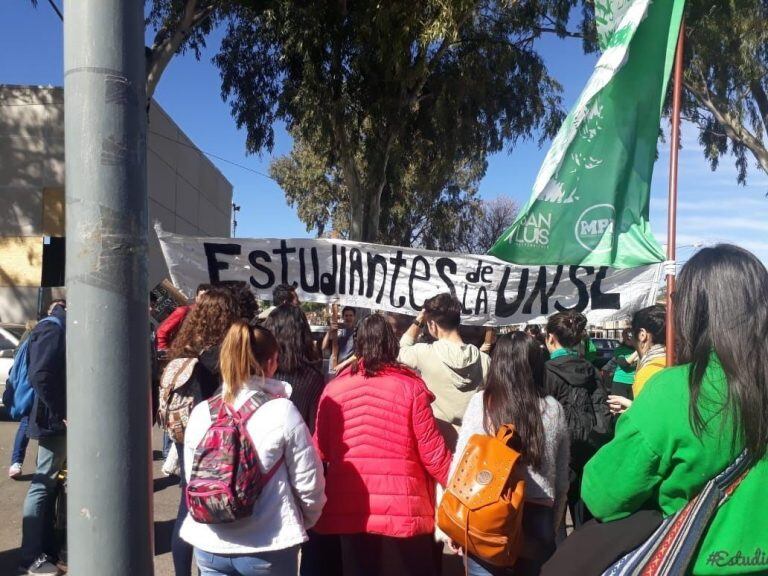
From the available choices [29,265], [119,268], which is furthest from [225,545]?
[29,265]

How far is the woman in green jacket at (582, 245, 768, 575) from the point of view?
1.78 m

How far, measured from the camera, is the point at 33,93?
1794cm

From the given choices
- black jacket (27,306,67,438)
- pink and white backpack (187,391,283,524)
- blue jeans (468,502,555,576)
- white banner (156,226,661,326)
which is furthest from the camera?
white banner (156,226,661,326)

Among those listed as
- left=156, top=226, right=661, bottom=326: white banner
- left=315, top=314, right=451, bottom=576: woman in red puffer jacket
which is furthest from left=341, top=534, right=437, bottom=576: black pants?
left=156, top=226, right=661, bottom=326: white banner

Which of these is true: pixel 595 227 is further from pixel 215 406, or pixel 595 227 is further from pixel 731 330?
pixel 215 406

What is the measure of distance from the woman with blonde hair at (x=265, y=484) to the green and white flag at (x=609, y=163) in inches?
57.2

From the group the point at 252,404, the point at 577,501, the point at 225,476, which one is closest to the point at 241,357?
the point at 252,404

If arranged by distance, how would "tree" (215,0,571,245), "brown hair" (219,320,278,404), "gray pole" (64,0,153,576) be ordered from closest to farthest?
"gray pole" (64,0,153,576) < "brown hair" (219,320,278,404) < "tree" (215,0,571,245)

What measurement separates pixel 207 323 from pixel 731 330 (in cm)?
263

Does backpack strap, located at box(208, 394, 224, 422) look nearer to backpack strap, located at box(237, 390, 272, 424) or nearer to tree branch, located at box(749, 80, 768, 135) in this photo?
backpack strap, located at box(237, 390, 272, 424)

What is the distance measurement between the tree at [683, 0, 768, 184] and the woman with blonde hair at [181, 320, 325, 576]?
486 inches

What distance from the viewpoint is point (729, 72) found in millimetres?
15578

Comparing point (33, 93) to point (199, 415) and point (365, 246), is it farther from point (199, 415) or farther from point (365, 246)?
point (199, 415)

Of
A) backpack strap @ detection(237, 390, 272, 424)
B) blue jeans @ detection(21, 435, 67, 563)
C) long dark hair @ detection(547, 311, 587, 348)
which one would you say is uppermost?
long dark hair @ detection(547, 311, 587, 348)
